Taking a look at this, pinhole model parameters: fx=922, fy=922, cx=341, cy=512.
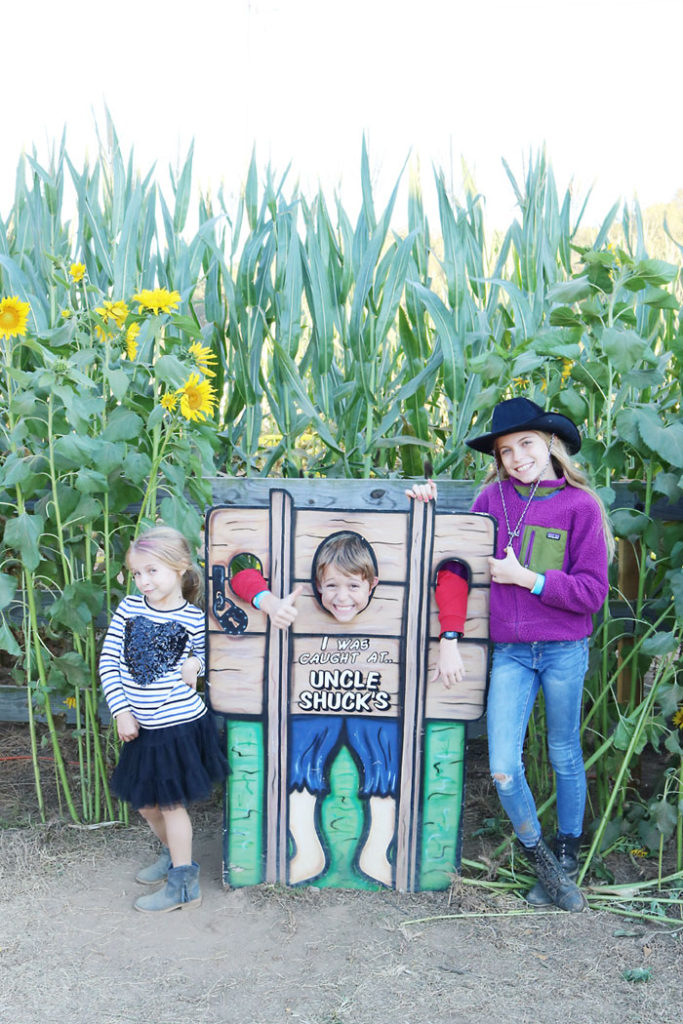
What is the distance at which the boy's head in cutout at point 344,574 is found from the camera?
2.46 metres

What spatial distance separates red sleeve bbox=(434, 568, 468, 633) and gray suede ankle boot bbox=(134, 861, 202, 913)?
99 centimetres

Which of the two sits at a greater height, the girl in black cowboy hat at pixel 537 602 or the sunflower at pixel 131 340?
the sunflower at pixel 131 340

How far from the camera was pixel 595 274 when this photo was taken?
8.39 feet

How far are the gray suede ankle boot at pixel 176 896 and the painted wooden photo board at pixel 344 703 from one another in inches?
4.5

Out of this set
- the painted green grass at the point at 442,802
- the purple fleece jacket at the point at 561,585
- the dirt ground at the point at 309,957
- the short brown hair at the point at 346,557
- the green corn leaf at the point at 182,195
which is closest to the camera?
the dirt ground at the point at 309,957

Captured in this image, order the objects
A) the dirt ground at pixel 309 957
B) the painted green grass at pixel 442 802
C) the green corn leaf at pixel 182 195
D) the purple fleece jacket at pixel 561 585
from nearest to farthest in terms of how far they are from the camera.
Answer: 1. the dirt ground at pixel 309 957
2. the purple fleece jacket at pixel 561 585
3. the painted green grass at pixel 442 802
4. the green corn leaf at pixel 182 195

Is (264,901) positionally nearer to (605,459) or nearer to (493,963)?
(493,963)

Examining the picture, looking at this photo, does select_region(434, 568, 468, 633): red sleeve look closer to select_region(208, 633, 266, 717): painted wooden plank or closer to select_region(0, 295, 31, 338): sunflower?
select_region(208, 633, 266, 717): painted wooden plank

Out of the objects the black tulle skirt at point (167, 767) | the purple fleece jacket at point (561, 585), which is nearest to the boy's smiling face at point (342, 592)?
the purple fleece jacket at point (561, 585)

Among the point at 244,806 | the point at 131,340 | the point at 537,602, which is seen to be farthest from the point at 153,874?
the point at 131,340

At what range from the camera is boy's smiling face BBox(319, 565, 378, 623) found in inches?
97.0

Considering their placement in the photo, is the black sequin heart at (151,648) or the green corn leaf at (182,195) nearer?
the black sequin heart at (151,648)

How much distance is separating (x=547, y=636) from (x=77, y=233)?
2296mm

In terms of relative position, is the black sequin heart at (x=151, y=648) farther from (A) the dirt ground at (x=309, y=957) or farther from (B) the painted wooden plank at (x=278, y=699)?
(A) the dirt ground at (x=309, y=957)
